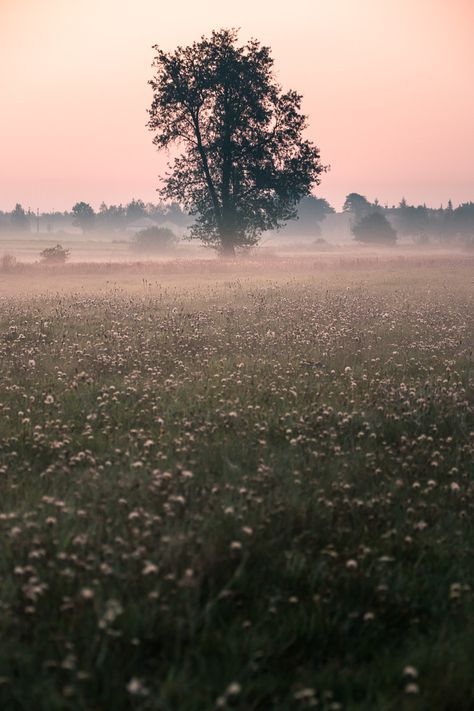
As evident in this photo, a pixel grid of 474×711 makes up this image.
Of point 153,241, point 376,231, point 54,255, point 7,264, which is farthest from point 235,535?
point 376,231

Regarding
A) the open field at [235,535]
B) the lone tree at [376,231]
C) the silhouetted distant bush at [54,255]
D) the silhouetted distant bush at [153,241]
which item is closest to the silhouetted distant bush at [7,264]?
the silhouetted distant bush at [54,255]

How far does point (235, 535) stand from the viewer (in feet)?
16.5

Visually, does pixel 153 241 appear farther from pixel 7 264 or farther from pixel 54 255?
pixel 7 264

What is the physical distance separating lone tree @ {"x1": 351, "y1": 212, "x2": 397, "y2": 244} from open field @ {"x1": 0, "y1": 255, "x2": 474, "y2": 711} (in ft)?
423

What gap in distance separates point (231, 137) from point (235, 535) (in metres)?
48.7

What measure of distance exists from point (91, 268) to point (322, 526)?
3826cm

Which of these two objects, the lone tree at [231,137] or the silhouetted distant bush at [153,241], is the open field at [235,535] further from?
the silhouetted distant bush at [153,241]

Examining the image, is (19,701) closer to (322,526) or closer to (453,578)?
(322,526)

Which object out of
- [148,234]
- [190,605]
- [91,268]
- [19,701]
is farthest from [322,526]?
[148,234]

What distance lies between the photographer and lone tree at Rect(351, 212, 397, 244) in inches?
5354

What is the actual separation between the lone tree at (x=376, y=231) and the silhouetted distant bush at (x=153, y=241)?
50685mm

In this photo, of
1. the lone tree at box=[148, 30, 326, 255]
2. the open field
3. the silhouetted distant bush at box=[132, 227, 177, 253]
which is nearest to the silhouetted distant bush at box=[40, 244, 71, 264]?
the lone tree at box=[148, 30, 326, 255]

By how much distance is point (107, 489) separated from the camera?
576 centimetres

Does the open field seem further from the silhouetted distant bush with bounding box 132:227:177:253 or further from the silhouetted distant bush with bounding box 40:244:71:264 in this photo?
the silhouetted distant bush with bounding box 132:227:177:253
